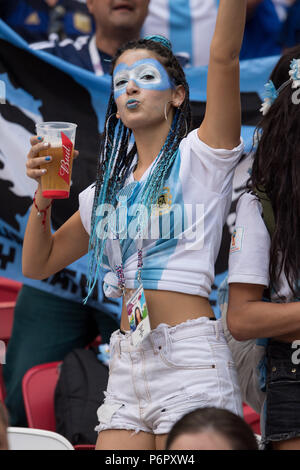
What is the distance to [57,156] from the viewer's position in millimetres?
1913

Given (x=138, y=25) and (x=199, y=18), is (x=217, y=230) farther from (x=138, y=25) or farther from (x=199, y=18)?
(x=199, y=18)

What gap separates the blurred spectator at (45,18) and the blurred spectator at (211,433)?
2.84m

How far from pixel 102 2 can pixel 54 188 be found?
2.07m

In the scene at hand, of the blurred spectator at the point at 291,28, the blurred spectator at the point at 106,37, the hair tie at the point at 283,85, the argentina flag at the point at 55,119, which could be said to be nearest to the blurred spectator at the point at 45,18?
the blurred spectator at the point at 106,37

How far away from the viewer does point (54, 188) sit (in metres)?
1.93

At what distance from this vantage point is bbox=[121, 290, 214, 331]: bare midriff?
189cm

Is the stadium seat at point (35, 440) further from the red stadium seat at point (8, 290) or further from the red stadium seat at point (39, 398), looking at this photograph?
the red stadium seat at point (8, 290)

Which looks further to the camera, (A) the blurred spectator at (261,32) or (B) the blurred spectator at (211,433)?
(A) the blurred spectator at (261,32)

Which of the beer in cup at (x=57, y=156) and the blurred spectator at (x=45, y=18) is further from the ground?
the blurred spectator at (x=45, y=18)

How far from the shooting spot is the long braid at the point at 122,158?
201 centimetres

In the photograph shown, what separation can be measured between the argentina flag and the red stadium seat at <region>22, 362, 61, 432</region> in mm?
351

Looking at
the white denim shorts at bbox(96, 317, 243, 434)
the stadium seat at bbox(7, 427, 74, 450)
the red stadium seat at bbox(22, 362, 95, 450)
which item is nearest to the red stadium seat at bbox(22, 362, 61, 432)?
the red stadium seat at bbox(22, 362, 95, 450)

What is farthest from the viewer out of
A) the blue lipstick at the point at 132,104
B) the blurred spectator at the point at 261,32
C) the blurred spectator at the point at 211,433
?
the blurred spectator at the point at 261,32
